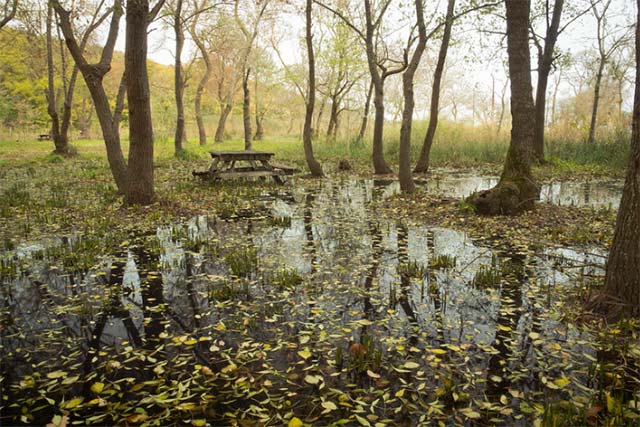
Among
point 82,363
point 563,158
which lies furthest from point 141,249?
point 563,158

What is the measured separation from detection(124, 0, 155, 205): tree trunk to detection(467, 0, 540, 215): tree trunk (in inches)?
240

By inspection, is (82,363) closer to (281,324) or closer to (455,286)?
(281,324)

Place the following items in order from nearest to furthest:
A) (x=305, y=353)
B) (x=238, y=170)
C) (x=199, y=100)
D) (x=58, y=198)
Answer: (x=305, y=353), (x=58, y=198), (x=238, y=170), (x=199, y=100)

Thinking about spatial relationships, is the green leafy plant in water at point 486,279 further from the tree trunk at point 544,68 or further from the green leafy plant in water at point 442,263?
the tree trunk at point 544,68

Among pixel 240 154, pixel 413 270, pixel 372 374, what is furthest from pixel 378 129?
pixel 372 374

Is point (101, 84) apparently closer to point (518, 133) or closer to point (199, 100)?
point (518, 133)

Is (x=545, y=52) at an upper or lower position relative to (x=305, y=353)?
upper

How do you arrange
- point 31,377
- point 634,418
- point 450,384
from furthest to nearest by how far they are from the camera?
point 31,377
point 450,384
point 634,418

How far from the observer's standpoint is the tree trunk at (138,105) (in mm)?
7344

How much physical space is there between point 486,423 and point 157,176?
13.2 meters

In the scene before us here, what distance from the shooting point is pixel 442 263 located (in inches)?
195

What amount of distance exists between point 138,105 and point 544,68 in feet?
42.5

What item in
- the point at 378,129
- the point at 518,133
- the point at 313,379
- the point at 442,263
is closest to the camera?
the point at 313,379

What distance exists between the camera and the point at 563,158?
1572 cm
